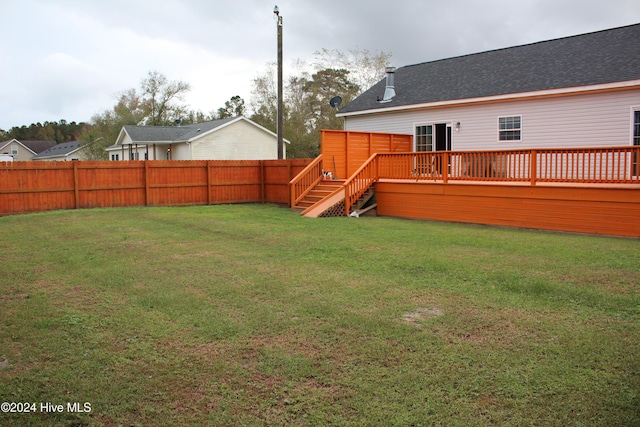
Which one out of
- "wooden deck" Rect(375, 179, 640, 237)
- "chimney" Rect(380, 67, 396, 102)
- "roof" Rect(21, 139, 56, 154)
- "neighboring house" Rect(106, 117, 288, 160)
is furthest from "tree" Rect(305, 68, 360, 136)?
"roof" Rect(21, 139, 56, 154)

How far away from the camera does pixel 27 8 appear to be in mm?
10633

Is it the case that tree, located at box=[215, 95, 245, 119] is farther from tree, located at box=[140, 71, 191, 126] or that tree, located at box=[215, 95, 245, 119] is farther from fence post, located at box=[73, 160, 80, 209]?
fence post, located at box=[73, 160, 80, 209]

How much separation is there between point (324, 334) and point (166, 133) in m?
32.6

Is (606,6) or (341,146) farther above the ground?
(606,6)

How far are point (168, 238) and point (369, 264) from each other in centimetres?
455

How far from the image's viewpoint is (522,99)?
49.5 ft

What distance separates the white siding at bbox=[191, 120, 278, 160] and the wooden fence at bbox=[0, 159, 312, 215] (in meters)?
14.0

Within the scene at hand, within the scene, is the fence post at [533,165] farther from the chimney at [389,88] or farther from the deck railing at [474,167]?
the chimney at [389,88]

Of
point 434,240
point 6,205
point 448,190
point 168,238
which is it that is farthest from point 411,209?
point 6,205

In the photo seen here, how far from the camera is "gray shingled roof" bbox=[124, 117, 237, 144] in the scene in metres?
33.4

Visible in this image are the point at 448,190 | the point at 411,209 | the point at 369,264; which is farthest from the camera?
the point at 411,209

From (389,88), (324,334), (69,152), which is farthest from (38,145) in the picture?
(324,334)

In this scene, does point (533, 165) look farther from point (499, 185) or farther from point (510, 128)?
point (510, 128)

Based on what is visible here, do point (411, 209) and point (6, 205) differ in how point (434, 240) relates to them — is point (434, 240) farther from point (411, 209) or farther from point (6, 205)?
point (6, 205)
